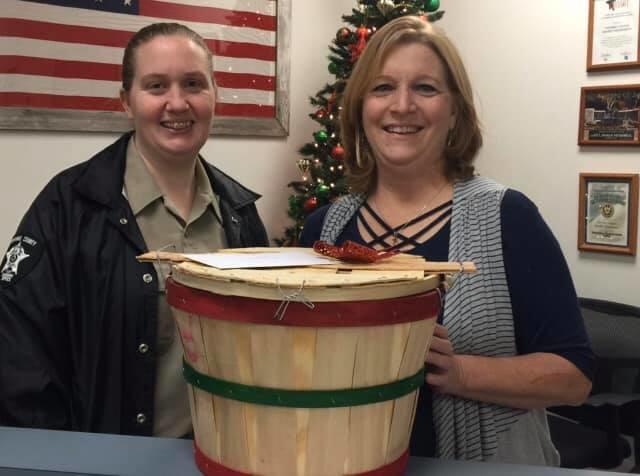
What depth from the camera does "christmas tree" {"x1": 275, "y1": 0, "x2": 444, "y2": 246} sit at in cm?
337

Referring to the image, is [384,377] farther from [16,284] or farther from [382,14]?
[382,14]

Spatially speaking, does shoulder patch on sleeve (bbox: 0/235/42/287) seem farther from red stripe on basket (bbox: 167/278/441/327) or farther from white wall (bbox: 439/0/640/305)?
white wall (bbox: 439/0/640/305)

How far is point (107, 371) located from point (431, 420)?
0.69 m

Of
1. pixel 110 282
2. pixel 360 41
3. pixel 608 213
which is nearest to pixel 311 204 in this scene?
pixel 360 41

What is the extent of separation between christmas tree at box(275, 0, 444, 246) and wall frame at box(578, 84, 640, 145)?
38.2 inches

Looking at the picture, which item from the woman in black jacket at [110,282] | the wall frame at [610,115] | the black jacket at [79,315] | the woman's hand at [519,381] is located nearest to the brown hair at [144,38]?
the woman in black jacket at [110,282]

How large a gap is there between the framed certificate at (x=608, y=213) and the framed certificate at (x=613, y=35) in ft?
1.93

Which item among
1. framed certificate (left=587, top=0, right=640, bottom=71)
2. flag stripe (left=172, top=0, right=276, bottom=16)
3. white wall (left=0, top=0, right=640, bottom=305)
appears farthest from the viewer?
flag stripe (left=172, top=0, right=276, bottom=16)

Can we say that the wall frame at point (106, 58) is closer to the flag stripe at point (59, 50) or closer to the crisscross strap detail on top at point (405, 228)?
the flag stripe at point (59, 50)

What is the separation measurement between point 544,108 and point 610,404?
1.76m

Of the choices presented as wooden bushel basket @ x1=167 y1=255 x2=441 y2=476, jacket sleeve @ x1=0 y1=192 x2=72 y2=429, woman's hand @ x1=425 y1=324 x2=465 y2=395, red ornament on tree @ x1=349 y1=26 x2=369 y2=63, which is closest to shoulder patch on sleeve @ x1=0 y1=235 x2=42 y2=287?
jacket sleeve @ x1=0 y1=192 x2=72 y2=429

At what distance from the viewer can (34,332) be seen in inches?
53.8

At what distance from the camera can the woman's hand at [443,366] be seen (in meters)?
1.11

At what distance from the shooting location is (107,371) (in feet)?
4.62
